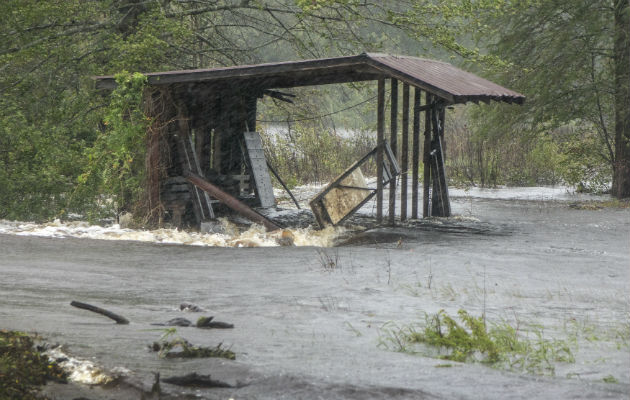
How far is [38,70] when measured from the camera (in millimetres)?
18844

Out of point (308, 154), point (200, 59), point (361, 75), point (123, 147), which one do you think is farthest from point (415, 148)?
point (308, 154)

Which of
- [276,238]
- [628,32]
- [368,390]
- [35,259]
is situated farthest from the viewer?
[628,32]

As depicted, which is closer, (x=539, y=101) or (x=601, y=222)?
(x=601, y=222)

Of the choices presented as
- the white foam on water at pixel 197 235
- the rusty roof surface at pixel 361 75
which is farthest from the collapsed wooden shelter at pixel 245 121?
the white foam on water at pixel 197 235

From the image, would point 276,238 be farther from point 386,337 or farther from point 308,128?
point 308,128

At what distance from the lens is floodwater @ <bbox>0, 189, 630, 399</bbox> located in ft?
16.5

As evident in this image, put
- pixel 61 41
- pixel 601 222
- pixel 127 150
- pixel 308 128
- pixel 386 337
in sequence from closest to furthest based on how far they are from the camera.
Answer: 1. pixel 386 337
2. pixel 127 150
3. pixel 601 222
4. pixel 61 41
5. pixel 308 128

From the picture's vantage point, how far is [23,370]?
4855 millimetres

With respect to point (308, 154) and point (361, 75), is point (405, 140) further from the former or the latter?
point (308, 154)

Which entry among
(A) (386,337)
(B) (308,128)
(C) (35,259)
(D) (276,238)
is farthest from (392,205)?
(B) (308,128)

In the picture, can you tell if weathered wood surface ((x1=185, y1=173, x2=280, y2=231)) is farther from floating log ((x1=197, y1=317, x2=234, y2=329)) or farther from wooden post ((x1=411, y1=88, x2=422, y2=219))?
floating log ((x1=197, y1=317, x2=234, y2=329))

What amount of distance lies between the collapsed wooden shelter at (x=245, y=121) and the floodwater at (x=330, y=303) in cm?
192

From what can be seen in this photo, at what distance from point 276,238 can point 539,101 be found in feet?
39.7

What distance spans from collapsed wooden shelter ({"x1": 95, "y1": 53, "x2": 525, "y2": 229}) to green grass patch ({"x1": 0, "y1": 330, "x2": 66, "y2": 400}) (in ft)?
29.6
